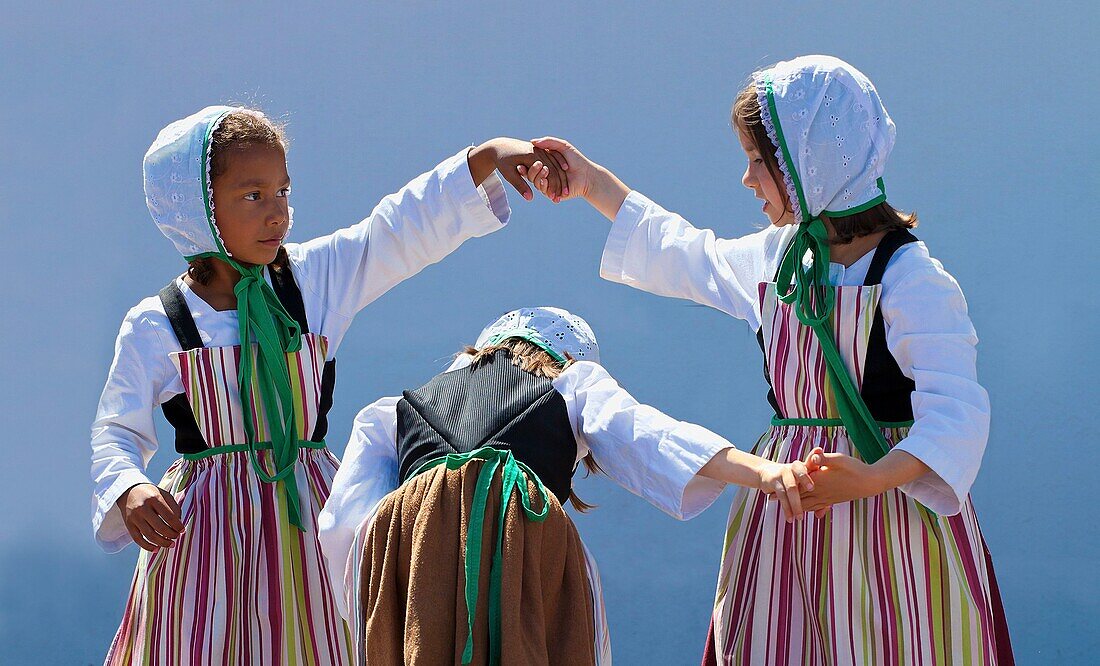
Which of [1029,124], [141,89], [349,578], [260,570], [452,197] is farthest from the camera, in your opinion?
[141,89]

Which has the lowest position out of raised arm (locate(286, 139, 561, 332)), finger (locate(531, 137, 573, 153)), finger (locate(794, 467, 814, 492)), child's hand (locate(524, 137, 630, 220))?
finger (locate(794, 467, 814, 492))

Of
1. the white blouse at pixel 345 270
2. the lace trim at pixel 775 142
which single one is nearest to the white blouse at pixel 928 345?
the lace trim at pixel 775 142

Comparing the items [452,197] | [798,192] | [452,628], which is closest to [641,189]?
[452,197]

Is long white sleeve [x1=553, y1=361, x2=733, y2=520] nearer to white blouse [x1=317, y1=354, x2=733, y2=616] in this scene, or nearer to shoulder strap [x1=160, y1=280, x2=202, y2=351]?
white blouse [x1=317, y1=354, x2=733, y2=616]

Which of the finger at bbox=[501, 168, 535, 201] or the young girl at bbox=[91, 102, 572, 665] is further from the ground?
the finger at bbox=[501, 168, 535, 201]

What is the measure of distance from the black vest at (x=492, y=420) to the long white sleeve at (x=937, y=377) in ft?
1.72

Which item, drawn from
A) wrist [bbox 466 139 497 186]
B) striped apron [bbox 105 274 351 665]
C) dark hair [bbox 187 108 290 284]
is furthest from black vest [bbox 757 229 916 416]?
dark hair [bbox 187 108 290 284]

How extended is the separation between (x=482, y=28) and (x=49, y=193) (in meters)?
1.23

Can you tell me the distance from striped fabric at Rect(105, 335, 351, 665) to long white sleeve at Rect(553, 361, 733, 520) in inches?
23.9

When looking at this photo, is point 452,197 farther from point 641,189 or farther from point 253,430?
point 641,189

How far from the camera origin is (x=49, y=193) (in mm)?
3580

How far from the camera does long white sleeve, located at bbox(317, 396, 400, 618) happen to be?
210cm

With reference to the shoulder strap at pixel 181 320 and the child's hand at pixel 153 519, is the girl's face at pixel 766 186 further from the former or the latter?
the child's hand at pixel 153 519

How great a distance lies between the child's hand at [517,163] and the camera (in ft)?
8.59
